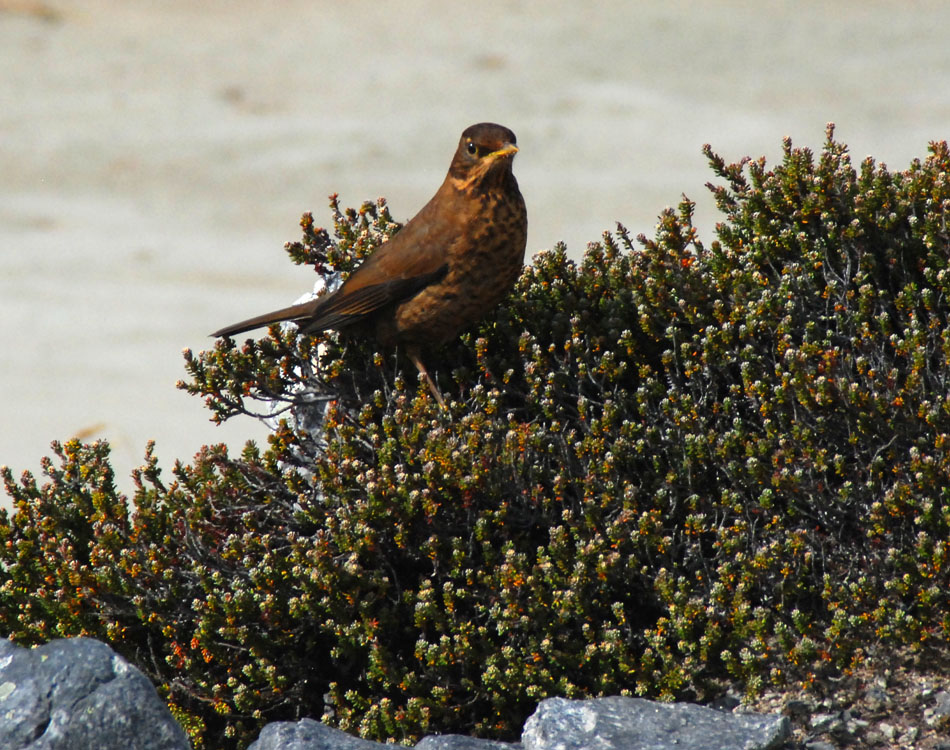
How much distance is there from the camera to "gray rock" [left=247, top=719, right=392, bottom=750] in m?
3.25

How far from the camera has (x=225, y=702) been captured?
13.2ft

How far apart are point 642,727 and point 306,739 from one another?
903 millimetres

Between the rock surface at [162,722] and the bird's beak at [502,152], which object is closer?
the rock surface at [162,722]

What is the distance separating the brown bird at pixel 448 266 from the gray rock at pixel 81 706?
188 cm

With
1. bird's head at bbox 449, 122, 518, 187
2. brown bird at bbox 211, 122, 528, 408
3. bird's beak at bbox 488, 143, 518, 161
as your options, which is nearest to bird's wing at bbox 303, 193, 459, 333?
brown bird at bbox 211, 122, 528, 408

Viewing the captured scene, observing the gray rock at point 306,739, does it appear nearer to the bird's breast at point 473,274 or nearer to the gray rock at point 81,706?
the gray rock at point 81,706

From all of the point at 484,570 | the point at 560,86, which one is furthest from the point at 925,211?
the point at 560,86

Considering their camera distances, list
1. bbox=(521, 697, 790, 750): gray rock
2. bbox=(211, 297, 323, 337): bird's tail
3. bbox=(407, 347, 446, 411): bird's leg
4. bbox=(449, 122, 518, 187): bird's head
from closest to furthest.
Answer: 1. bbox=(521, 697, 790, 750): gray rock
2. bbox=(407, 347, 446, 411): bird's leg
3. bbox=(449, 122, 518, 187): bird's head
4. bbox=(211, 297, 323, 337): bird's tail

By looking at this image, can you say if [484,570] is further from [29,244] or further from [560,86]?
[560,86]

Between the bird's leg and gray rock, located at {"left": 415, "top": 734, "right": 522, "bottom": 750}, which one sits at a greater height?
the bird's leg

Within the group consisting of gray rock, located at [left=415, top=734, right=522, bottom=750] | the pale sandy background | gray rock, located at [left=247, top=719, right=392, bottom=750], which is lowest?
gray rock, located at [left=415, top=734, right=522, bottom=750]

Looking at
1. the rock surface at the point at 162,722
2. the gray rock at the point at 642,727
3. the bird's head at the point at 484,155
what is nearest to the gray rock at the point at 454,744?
the rock surface at the point at 162,722

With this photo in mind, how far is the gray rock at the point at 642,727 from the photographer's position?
320 cm

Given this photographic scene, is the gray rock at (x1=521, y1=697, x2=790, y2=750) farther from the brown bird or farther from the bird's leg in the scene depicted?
the brown bird
